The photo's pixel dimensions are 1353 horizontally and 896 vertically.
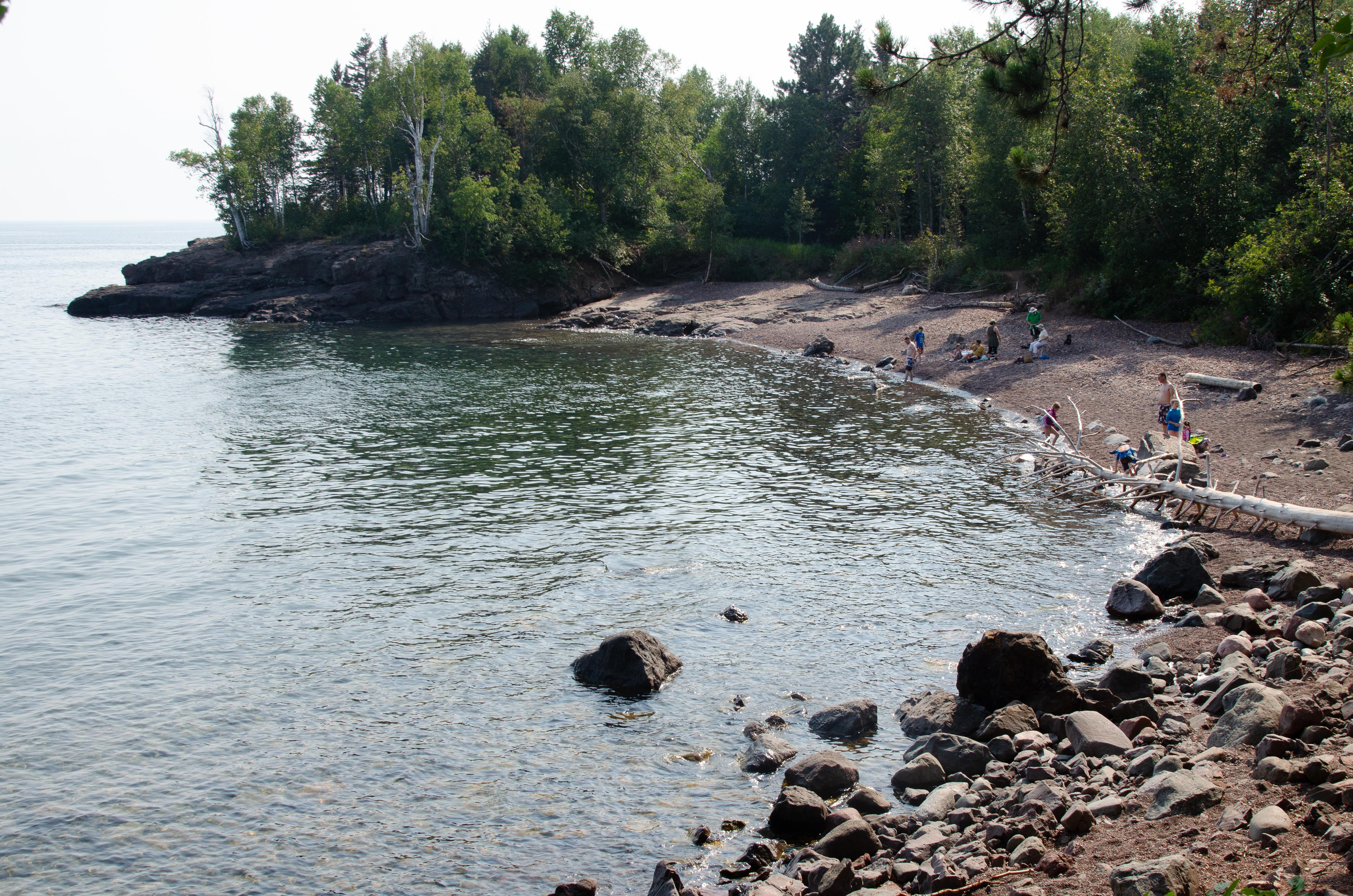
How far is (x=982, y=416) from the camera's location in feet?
123

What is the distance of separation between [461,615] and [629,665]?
16.8 ft

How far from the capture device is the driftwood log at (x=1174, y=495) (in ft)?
63.8

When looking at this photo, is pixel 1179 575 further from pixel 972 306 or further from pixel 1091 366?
pixel 972 306

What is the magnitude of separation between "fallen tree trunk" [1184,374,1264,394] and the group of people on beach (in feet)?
3.66

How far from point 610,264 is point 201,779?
77440 mm

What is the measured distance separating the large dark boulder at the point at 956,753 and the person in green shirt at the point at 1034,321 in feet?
115

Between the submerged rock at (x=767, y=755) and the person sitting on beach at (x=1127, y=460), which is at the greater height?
the person sitting on beach at (x=1127, y=460)

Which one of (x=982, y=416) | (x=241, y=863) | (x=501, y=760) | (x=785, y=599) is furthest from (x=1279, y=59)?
(x=241, y=863)

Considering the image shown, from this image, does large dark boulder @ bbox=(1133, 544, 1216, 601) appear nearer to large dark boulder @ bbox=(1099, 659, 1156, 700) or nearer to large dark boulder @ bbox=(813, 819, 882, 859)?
large dark boulder @ bbox=(1099, 659, 1156, 700)

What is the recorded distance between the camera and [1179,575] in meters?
18.2

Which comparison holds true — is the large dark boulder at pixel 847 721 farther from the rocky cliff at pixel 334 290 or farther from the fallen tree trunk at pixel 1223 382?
the rocky cliff at pixel 334 290

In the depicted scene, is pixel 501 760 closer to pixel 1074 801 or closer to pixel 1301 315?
pixel 1074 801

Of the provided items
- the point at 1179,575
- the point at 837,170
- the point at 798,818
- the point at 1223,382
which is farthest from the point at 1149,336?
the point at 837,170

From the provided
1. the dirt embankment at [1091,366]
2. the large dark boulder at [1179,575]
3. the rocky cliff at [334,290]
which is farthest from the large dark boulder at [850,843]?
the rocky cliff at [334,290]
